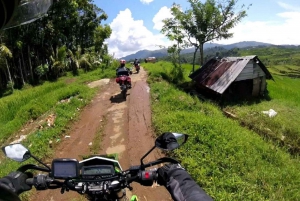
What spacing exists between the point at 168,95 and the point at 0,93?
15.4 meters

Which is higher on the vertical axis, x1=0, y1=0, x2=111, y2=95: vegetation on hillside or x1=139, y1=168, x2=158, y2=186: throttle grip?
x1=0, y1=0, x2=111, y2=95: vegetation on hillside

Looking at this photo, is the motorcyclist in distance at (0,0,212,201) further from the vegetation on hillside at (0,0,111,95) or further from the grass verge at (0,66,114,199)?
the vegetation on hillside at (0,0,111,95)

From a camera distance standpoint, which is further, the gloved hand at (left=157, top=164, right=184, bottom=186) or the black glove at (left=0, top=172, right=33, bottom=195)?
the gloved hand at (left=157, top=164, right=184, bottom=186)

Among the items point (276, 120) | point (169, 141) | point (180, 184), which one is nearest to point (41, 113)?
point (169, 141)

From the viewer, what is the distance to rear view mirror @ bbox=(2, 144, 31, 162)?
101 inches

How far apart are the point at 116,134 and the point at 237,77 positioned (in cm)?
1128

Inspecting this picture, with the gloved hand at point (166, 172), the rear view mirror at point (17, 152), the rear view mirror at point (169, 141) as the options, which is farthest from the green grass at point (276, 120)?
the rear view mirror at point (17, 152)

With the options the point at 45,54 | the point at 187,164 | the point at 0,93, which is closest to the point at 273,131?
the point at 187,164

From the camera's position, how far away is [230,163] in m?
6.99

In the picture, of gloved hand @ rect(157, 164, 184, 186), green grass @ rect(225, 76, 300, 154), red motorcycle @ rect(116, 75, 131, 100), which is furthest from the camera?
red motorcycle @ rect(116, 75, 131, 100)

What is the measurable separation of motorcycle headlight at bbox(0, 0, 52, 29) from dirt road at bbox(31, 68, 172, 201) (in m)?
5.17

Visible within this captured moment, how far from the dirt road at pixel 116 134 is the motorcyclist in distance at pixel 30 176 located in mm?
3836

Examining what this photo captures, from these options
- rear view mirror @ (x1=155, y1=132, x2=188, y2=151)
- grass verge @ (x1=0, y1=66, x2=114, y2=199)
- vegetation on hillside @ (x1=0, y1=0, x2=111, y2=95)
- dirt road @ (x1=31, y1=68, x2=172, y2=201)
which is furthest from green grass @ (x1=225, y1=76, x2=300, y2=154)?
vegetation on hillside @ (x1=0, y1=0, x2=111, y2=95)

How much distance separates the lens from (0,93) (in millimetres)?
21188
